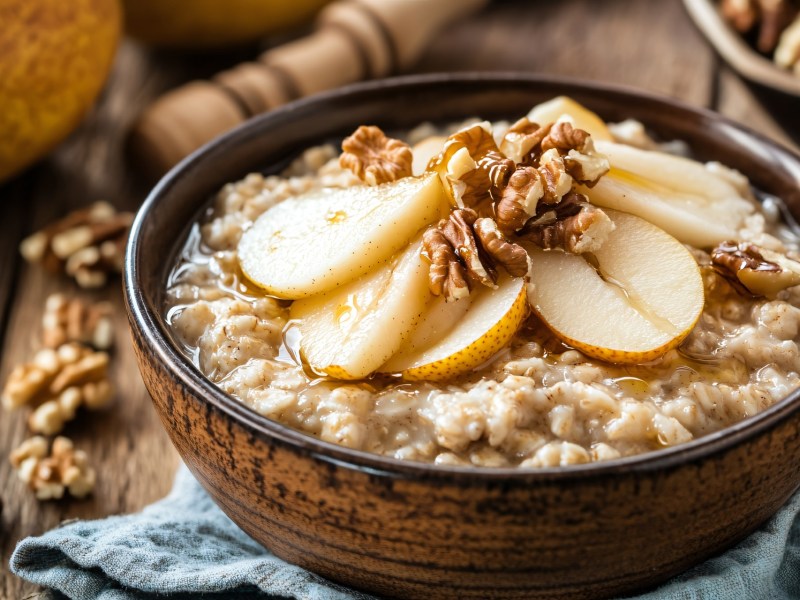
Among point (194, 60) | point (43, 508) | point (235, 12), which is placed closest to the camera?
point (43, 508)

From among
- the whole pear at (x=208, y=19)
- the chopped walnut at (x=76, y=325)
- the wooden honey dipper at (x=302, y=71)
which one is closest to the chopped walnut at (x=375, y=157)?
the chopped walnut at (x=76, y=325)

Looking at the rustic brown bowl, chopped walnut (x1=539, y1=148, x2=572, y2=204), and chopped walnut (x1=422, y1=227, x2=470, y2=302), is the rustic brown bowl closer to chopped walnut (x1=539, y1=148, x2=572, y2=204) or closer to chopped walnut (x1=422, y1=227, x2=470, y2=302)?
chopped walnut (x1=422, y1=227, x2=470, y2=302)

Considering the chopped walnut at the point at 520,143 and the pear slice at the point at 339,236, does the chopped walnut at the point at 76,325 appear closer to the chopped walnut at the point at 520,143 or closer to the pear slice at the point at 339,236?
the pear slice at the point at 339,236

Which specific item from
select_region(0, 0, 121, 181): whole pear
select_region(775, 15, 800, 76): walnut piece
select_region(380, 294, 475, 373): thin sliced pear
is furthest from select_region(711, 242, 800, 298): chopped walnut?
select_region(0, 0, 121, 181): whole pear

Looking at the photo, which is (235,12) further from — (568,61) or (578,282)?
(578,282)

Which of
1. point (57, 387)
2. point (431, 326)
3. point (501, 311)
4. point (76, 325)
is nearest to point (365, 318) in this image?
point (431, 326)

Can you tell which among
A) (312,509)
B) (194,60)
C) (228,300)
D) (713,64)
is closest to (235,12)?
(194,60)
